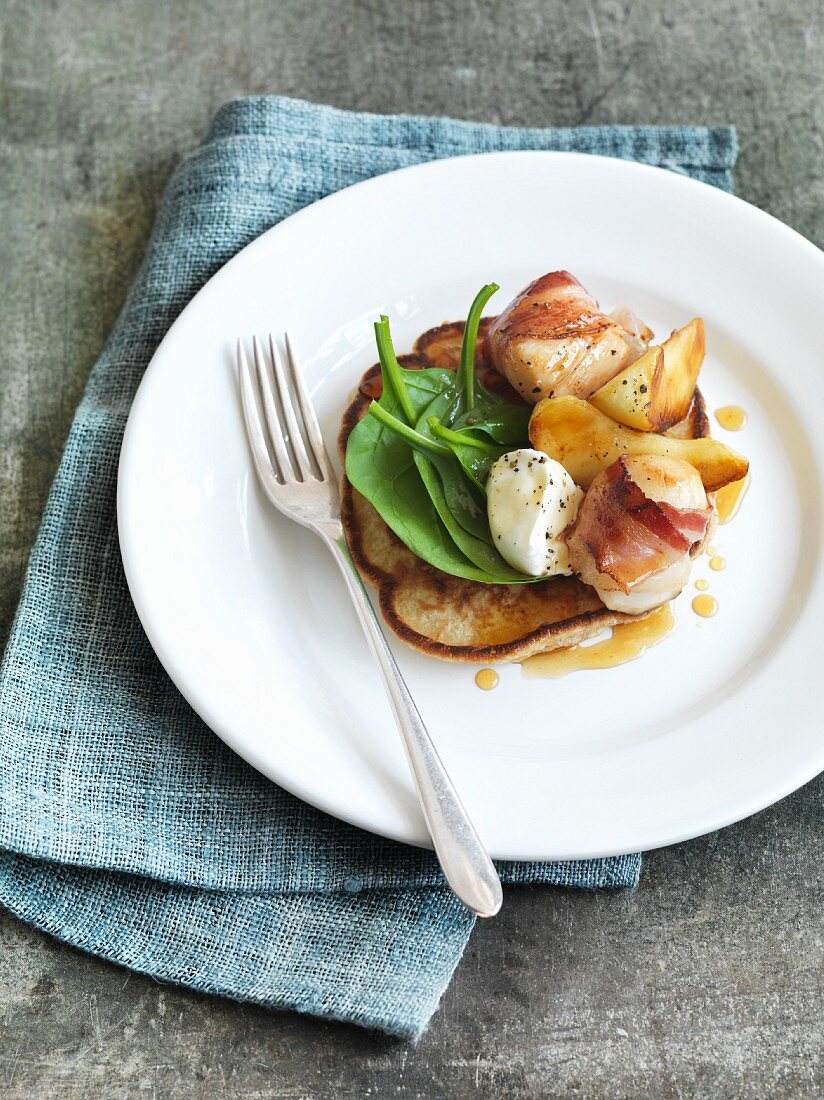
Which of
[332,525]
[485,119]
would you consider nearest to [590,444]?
[332,525]

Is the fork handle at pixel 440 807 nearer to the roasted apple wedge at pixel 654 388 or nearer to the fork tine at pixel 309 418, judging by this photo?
the fork tine at pixel 309 418

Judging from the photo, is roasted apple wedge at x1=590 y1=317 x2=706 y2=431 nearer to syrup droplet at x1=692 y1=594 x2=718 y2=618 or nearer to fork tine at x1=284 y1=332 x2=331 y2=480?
syrup droplet at x1=692 y1=594 x2=718 y2=618

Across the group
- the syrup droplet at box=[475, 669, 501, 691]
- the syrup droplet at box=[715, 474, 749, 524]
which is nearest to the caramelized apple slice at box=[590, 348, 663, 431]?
the syrup droplet at box=[715, 474, 749, 524]

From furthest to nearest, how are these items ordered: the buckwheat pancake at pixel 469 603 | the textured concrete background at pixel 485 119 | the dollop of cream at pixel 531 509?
the buckwheat pancake at pixel 469 603 → the dollop of cream at pixel 531 509 → the textured concrete background at pixel 485 119

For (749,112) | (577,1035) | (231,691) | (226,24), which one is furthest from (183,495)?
(749,112)

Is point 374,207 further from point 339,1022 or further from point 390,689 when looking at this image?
point 339,1022

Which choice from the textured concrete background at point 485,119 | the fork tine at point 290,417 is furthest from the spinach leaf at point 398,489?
the textured concrete background at point 485,119
